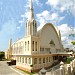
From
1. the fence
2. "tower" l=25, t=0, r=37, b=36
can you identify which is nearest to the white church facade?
"tower" l=25, t=0, r=37, b=36

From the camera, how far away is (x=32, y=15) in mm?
41312

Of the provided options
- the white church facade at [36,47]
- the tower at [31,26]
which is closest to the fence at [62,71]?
the white church facade at [36,47]

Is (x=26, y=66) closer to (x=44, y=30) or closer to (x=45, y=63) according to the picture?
(x=45, y=63)

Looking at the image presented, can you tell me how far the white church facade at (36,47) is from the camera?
1326 inches

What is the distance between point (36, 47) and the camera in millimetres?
35781

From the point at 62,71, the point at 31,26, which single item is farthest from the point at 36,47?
the point at 62,71

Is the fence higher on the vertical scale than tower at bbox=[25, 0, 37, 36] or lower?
lower

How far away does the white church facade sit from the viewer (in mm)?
33688

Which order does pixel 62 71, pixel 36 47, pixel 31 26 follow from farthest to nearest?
pixel 31 26 → pixel 36 47 → pixel 62 71

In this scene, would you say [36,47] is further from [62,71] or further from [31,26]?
[62,71]

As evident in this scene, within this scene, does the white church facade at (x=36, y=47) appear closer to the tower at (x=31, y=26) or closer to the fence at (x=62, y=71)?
the tower at (x=31, y=26)

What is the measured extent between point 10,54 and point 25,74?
112ft

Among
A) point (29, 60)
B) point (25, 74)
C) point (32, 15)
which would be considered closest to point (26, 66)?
point (29, 60)

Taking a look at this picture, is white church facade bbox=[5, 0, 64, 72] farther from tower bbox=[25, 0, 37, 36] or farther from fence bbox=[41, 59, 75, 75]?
fence bbox=[41, 59, 75, 75]
